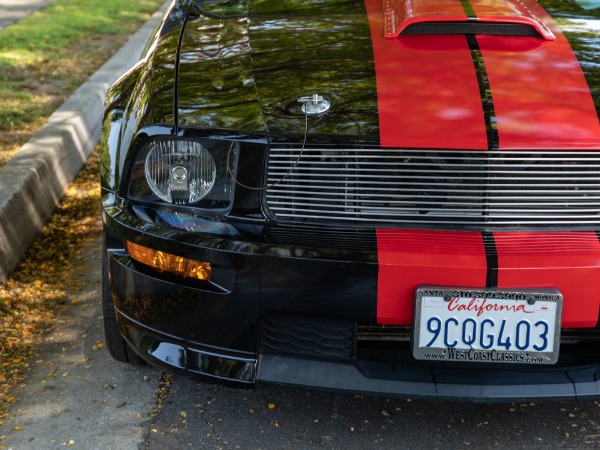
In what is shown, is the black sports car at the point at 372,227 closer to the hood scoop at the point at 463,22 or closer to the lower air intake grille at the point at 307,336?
the lower air intake grille at the point at 307,336

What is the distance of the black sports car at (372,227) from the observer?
8.15 ft

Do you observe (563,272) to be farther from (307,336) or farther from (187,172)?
(187,172)

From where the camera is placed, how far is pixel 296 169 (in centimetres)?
260

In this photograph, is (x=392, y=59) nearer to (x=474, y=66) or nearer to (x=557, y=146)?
(x=474, y=66)

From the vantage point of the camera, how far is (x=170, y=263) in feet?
8.61

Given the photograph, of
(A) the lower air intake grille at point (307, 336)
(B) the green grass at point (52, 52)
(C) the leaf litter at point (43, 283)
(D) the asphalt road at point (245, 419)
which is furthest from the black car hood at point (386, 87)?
(B) the green grass at point (52, 52)

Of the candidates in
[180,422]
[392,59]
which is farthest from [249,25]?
[180,422]

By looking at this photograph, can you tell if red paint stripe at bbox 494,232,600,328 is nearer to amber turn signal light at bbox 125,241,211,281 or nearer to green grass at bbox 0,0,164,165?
amber turn signal light at bbox 125,241,211,281

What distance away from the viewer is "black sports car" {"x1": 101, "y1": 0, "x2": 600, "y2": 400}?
2484mm

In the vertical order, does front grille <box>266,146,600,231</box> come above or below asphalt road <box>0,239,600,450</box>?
above

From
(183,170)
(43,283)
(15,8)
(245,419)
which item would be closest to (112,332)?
(245,419)

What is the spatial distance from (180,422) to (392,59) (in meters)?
1.29

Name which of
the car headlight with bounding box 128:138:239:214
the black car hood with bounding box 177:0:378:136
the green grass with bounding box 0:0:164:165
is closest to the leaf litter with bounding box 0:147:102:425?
the green grass with bounding box 0:0:164:165

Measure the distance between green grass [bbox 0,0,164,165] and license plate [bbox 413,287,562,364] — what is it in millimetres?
3258
